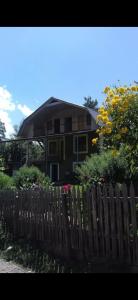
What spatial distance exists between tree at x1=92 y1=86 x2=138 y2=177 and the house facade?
1088 inches

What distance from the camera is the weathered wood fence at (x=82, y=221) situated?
5434 millimetres

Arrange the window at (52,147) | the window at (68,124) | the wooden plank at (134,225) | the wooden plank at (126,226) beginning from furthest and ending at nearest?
the window at (52,147), the window at (68,124), the wooden plank at (126,226), the wooden plank at (134,225)

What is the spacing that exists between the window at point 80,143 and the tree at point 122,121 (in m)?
29.2

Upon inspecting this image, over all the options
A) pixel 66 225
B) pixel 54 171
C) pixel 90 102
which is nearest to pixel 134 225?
pixel 66 225

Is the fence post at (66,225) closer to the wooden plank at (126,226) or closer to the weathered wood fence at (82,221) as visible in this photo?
the weathered wood fence at (82,221)

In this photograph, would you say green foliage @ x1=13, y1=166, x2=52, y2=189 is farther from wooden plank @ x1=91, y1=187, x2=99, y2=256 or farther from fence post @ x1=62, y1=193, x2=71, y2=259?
wooden plank @ x1=91, y1=187, x2=99, y2=256

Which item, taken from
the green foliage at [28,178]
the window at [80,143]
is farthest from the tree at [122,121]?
the window at [80,143]

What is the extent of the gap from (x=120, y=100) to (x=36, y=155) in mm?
35392

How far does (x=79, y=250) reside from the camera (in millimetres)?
6266

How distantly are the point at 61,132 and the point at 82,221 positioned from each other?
107 feet
